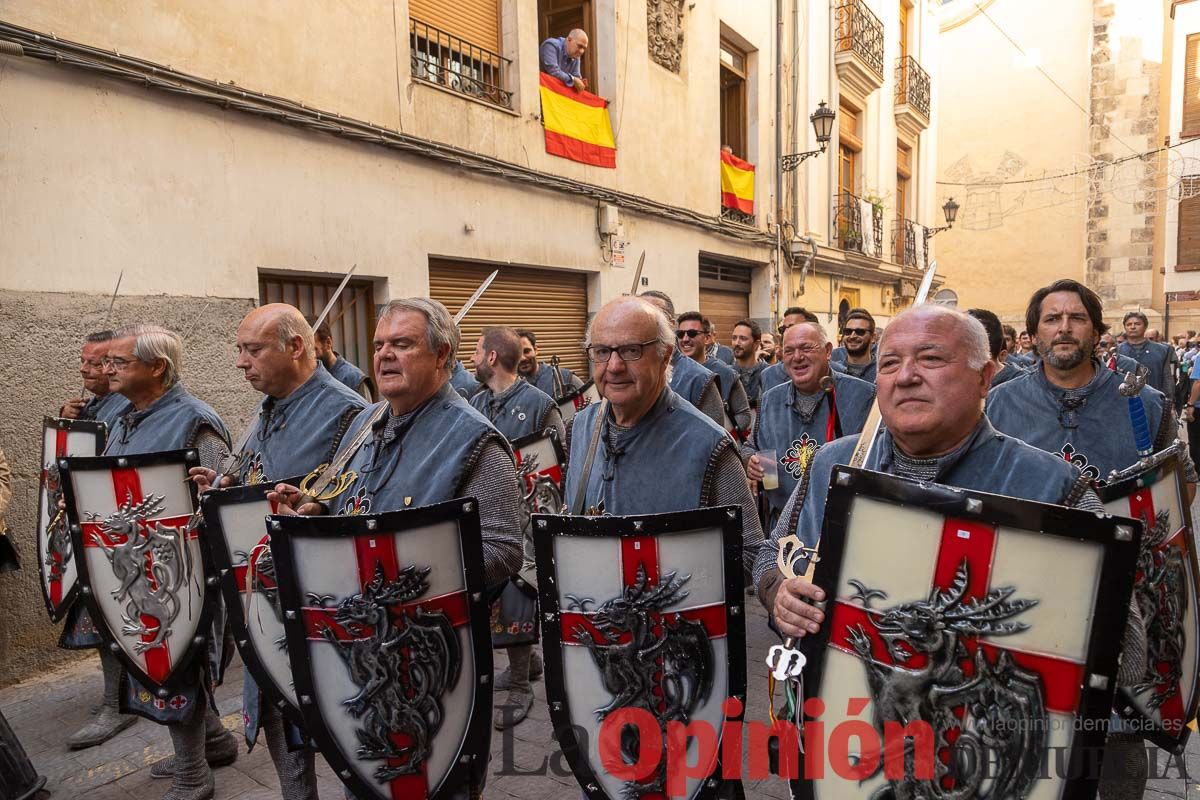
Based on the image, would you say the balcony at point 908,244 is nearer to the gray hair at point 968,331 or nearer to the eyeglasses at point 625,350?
the eyeglasses at point 625,350

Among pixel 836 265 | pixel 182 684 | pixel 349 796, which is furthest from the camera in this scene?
pixel 836 265

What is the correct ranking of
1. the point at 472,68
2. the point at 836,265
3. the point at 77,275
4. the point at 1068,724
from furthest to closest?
the point at 836,265 < the point at 472,68 < the point at 77,275 < the point at 1068,724

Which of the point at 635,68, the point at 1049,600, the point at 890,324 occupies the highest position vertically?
the point at 635,68

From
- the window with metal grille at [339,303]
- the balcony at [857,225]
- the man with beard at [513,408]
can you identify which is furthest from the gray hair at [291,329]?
the balcony at [857,225]

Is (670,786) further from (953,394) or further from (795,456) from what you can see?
(795,456)

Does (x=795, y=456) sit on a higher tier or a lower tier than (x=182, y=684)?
higher

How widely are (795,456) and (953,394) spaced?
2472 mm

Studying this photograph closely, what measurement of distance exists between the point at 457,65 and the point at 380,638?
691 centimetres

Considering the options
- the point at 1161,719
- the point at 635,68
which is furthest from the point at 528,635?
the point at 635,68

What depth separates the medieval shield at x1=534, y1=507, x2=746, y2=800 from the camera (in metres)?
2.12

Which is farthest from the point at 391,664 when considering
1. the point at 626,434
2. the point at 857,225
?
the point at 857,225

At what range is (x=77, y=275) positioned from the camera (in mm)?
4625

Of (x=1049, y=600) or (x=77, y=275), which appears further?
(x=77, y=275)

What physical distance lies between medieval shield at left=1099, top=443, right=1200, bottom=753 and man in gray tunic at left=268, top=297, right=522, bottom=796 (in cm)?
180
